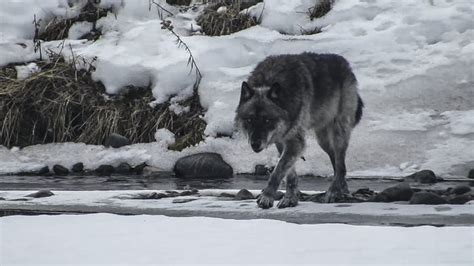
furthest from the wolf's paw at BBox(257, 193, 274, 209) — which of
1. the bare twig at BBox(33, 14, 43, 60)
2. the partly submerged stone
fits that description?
the bare twig at BBox(33, 14, 43, 60)

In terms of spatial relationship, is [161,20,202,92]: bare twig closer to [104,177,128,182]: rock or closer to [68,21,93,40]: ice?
[68,21,93,40]: ice

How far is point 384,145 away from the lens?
11148 mm

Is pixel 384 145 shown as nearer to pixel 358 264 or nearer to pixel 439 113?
pixel 439 113

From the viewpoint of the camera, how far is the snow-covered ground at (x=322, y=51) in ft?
36.6

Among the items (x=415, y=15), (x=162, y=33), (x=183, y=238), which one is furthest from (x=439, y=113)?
(x=183, y=238)

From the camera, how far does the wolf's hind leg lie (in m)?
8.31

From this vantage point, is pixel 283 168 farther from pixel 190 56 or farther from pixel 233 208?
pixel 190 56

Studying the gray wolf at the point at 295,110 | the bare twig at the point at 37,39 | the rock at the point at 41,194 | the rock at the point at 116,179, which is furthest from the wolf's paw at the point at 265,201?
the bare twig at the point at 37,39

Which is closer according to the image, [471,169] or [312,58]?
[312,58]

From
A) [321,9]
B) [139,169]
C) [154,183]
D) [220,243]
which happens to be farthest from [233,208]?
[321,9]

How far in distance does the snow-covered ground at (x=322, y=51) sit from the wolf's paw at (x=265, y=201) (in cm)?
329

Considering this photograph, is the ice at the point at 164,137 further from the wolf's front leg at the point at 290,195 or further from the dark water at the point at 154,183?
the wolf's front leg at the point at 290,195

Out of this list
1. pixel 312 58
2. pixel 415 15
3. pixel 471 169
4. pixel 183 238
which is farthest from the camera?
pixel 415 15

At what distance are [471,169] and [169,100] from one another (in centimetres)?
525
